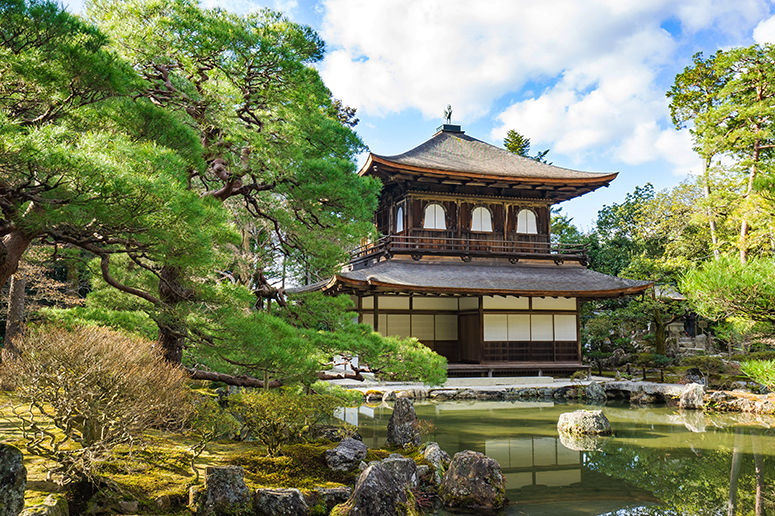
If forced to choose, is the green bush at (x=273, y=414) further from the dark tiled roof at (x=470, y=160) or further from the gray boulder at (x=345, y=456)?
the dark tiled roof at (x=470, y=160)

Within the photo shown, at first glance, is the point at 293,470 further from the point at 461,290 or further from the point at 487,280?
the point at 487,280

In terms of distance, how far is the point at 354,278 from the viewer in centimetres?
1417

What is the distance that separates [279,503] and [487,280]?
11997 mm

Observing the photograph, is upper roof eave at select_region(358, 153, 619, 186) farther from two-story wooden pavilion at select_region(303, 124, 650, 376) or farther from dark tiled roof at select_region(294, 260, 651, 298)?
dark tiled roof at select_region(294, 260, 651, 298)

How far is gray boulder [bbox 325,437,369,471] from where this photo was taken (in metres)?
6.32

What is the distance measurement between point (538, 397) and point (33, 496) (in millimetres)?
13491

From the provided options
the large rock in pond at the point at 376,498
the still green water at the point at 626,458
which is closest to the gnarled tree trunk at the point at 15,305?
the still green water at the point at 626,458

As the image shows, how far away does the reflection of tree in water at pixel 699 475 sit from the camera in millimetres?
6117

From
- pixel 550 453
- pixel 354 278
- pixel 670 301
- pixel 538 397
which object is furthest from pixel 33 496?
pixel 670 301

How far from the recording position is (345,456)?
6402 mm

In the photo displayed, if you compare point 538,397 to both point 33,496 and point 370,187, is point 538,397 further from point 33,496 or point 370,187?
point 33,496

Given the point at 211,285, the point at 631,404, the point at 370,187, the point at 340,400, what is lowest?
the point at 631,404

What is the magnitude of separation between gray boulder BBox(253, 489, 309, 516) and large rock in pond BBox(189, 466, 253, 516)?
11 cm

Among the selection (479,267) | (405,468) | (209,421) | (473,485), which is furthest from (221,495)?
(479,267)
